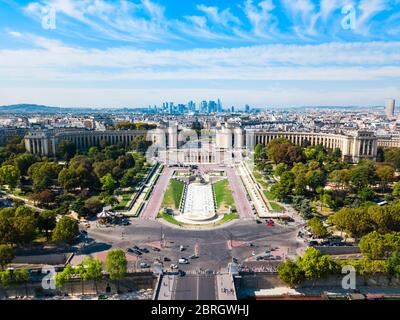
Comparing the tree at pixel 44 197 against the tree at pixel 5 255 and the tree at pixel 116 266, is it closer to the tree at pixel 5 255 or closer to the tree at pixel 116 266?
the tree at pixel 5 255

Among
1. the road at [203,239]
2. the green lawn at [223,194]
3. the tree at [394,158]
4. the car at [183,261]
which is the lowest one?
the road at [203,239]

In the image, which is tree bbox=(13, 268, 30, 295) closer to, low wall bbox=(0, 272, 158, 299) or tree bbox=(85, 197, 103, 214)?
low wall bbox=(0, 272, 158, 299)

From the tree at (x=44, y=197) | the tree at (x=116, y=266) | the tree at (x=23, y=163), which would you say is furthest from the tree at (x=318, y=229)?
the tree at (x=23, y=163)

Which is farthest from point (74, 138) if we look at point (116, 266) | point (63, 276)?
point (116, 266)

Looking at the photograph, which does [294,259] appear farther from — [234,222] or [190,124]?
[190,124]

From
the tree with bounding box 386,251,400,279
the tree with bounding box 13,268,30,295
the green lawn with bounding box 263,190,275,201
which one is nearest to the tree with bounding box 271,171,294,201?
the green lawn with bounding box 263,190,275,201

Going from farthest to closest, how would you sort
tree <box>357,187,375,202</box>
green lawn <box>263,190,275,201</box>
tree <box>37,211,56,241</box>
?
1. green lawn <box>263,190,275,201</box>
2. tree <box>357,187,375,202</box>
3. tree <box>37,211,56,241</box>
